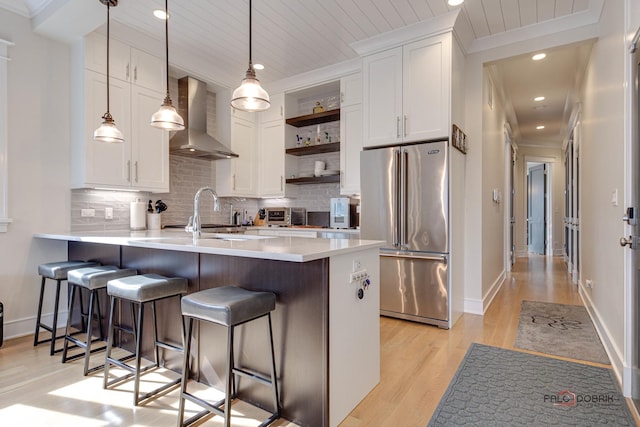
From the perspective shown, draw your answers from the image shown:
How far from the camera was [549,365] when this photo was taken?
2.40 metres

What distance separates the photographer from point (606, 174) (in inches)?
104

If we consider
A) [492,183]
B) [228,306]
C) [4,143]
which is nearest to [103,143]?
[4,143]

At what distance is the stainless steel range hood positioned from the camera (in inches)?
157

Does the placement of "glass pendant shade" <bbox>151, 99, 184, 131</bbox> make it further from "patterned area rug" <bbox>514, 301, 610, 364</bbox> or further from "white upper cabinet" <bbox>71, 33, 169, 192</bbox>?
"patterned area rug" <bbox>514, 301, 610, 364</bbox>

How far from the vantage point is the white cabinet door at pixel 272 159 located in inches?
192

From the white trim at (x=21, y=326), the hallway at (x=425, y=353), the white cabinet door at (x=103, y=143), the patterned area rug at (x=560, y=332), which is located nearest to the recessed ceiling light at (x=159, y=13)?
the white cabinet door at (x=103, y=143)

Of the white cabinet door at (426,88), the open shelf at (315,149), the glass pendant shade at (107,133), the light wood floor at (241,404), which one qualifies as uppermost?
the white cabinet door at (426,88)

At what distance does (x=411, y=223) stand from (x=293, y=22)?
2296mm

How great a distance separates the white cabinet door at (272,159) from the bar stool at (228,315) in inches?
125

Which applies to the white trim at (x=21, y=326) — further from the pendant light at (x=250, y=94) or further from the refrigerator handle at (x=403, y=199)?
the refrigerator handle at (x=403, y=199)

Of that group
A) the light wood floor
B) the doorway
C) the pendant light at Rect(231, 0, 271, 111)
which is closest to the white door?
the light wood floor

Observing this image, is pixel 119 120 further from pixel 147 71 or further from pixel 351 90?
pixel 351 90

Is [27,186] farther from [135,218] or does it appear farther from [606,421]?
[606,421]

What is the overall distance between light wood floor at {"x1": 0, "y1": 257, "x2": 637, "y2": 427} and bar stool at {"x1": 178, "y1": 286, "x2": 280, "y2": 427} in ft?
0.48
